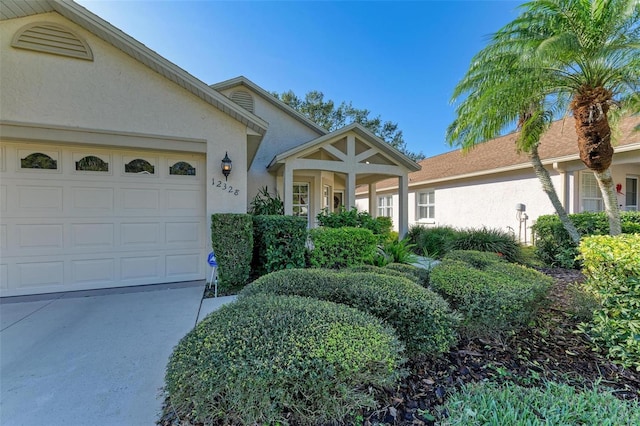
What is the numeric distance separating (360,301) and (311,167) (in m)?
6.29

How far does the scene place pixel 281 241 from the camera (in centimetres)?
588

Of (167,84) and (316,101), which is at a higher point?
(316,101)

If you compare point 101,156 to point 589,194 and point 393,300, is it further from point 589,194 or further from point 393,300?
point 589,194

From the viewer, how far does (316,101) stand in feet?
86.3

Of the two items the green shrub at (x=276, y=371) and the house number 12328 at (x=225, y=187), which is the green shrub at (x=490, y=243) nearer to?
the house number 12328 at (x=225, y=187)

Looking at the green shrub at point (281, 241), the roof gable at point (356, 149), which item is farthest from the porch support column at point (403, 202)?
the green shrub at point (281, 241)

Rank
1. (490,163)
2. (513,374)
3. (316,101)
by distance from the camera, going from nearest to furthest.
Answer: (513,374) → (490,163) → (316,101)

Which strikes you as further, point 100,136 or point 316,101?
point 316,101

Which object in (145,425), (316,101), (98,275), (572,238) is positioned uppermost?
(316,101)

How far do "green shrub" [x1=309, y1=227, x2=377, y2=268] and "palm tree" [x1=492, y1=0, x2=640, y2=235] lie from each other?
495cm

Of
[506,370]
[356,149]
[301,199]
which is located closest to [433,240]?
[356,149]

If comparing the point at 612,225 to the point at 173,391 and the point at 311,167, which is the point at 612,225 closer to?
A: the point at 311,167

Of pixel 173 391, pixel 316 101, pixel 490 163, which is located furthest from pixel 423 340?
pixel 316 101

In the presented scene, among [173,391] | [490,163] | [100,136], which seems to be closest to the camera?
[173,391]
